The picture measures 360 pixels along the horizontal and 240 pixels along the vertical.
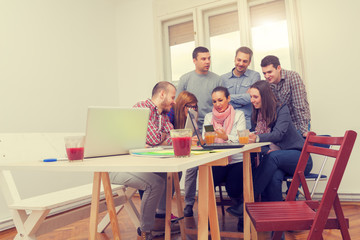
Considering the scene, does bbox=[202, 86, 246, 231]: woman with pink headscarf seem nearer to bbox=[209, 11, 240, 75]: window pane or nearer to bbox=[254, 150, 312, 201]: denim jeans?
bbox=[254, 150, 312, 201]: denim jeans

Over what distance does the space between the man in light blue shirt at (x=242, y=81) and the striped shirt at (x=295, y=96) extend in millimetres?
328

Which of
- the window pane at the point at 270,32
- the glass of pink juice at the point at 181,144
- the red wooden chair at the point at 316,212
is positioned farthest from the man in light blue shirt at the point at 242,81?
the glass of pink juice at the point at 181,144

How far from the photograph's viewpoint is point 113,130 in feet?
4.68

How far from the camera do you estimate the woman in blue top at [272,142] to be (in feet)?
7.39

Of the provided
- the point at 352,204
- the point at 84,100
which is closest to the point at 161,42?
the point at 84,100

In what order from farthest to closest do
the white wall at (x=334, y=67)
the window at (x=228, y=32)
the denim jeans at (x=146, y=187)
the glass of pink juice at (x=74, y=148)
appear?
1. the window at (x=228, y=32)
2. the white wall at (x=334, y=67)
3. the denim jeans at (x=146, y=187)
4. the glass of pink juice at (x=74, y=148)

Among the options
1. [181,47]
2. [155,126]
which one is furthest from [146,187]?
[181,47]

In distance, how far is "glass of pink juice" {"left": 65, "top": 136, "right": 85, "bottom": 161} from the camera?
1.24 metres

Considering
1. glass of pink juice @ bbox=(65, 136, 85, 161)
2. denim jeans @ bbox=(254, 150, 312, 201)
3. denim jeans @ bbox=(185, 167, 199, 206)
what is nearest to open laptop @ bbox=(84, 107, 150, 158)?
glass of pink juice @ bbox=(65, 136, 85, 161)

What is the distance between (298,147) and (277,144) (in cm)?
17

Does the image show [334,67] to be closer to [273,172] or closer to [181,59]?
[273,172]

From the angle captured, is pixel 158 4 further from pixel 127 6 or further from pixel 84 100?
pixel 84 100

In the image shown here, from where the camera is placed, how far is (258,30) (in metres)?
3.90

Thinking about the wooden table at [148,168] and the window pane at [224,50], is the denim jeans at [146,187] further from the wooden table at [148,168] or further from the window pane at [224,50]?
the window pane at [224,50]
